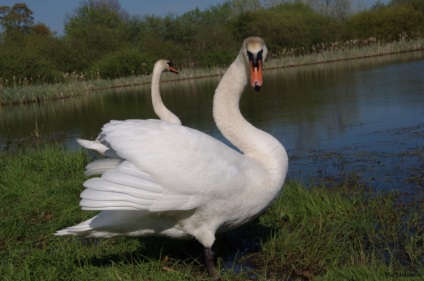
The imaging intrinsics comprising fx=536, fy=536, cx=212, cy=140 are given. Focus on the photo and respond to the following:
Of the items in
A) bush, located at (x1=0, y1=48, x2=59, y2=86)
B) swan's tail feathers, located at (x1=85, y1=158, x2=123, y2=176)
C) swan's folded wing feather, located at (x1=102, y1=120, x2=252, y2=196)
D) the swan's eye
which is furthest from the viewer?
bush, located at (x1=0, y1=48, x2=59, y2=86)

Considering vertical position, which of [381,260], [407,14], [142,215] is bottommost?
[381,260]

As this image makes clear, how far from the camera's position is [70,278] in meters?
3.73

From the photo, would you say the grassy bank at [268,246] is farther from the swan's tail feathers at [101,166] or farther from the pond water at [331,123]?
the pond water at [331,123]

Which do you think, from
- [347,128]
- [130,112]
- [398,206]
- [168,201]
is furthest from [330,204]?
[130,112]

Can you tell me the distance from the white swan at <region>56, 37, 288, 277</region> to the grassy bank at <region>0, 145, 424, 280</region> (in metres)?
0.35

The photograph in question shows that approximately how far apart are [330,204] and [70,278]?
7.61 ft

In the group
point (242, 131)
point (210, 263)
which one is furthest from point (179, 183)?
point (242, 131)

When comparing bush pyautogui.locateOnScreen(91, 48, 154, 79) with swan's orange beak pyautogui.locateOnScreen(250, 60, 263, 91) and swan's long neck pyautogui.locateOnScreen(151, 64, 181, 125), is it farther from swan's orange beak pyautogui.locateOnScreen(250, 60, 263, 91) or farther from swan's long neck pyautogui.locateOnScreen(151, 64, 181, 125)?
swan's orange beak pyautogui.locateOnScreen(250, 60, 263, 91)

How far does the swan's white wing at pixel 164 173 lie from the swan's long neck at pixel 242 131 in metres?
0.29

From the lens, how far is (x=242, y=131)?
12.8 ft

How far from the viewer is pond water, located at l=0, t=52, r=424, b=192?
6.57m

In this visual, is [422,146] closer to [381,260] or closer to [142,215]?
[381,260]

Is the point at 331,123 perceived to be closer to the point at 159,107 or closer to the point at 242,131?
the point at 159,107

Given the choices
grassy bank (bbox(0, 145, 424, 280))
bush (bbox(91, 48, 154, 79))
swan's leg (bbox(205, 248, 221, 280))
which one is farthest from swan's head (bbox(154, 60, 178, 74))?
bush (bbox(91, 48, 154, 79))
